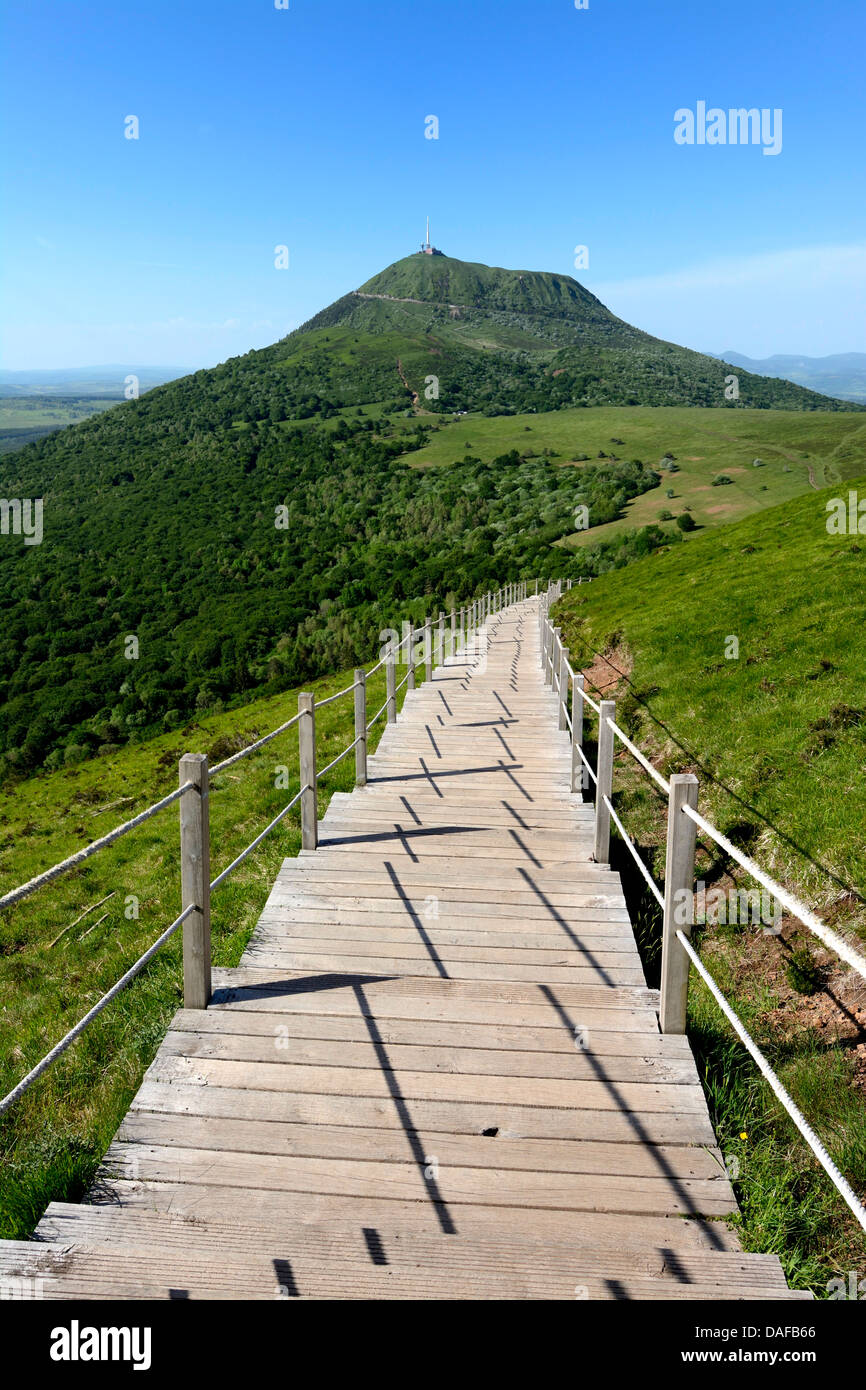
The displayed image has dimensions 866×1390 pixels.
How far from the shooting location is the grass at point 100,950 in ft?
11.5

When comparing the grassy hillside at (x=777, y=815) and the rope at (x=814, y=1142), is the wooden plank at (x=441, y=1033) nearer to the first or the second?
the grassy hillside at (x=777, y=815)

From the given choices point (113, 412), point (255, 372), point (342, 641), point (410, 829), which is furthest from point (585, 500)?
point (255, 372)

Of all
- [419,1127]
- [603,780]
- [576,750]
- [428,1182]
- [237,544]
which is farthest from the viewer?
[237,544]

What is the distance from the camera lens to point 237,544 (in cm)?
10750

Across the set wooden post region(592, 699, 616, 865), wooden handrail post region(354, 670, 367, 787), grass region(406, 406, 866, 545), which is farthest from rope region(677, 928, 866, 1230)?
grass region(406, 406, 866, 545)

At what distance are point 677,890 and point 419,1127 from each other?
58.8 inches

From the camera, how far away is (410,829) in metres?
6.95

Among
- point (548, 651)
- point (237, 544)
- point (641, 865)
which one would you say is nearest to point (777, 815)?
point (641, 865)

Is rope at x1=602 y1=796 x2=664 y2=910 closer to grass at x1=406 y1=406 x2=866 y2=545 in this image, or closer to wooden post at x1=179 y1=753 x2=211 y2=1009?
wooden post at x1=179 y1=753 x2=211 y2=1009

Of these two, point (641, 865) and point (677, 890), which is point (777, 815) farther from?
point (677, 890)

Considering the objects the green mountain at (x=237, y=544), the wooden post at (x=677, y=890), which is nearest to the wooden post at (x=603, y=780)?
the wooden post at (x=677, y=890)

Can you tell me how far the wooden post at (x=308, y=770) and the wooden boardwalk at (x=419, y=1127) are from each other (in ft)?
2.09
